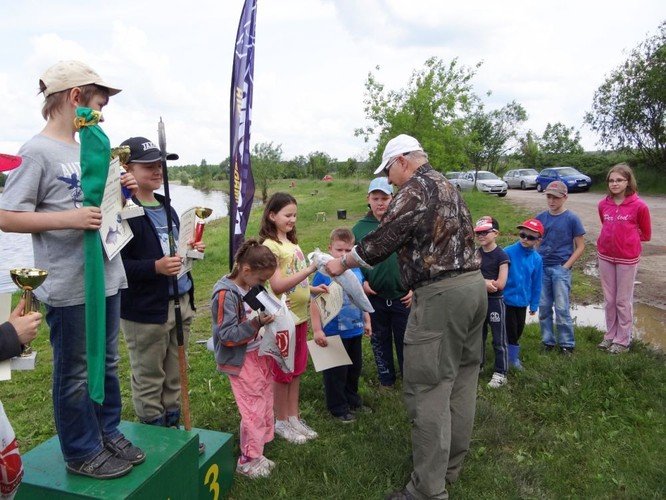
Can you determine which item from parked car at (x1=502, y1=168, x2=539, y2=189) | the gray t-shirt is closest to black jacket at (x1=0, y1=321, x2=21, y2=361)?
the gray t-shirt

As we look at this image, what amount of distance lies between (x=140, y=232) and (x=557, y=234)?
13.0ft

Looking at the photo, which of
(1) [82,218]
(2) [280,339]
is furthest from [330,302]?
(1) [82,218]

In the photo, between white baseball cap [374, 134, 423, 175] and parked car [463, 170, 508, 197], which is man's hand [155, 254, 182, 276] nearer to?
white baseball cap [374, 134, 423, 175]

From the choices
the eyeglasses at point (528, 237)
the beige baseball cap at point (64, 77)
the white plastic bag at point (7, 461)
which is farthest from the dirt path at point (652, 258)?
the white plastic bag at point (7, 461)

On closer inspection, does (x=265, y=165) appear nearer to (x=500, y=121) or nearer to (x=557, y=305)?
(x=500, y=121)

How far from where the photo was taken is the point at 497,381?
14.0ft

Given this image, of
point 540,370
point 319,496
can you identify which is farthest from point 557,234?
point 319,496

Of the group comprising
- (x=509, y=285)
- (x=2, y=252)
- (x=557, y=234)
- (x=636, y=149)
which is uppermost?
(x=636, y=149)

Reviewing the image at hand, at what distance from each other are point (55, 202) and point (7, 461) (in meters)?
0.98

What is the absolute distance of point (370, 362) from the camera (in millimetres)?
4902

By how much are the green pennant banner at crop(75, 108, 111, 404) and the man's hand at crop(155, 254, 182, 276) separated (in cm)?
59

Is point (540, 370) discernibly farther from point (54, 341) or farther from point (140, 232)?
point (54, 341)

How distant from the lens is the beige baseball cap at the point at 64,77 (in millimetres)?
2025

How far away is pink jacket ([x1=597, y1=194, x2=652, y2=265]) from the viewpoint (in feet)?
15.8
